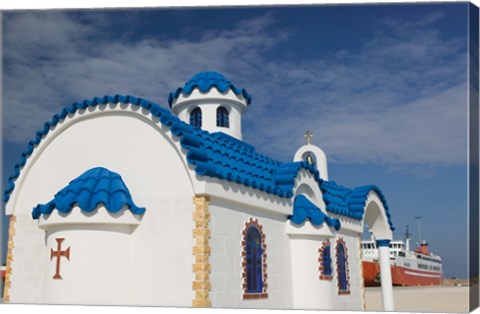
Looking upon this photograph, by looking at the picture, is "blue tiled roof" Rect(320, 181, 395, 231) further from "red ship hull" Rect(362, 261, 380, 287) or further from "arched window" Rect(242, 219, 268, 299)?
"red ship hull" Rect(362, 261, 380, 287)

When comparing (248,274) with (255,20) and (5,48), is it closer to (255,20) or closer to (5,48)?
(255,20)

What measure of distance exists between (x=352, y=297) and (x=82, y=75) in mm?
9048

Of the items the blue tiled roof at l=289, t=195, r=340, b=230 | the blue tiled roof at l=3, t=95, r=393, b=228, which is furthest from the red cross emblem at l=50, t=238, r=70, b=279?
the blue tiled roof at l=289, t=195, r=340, b=230

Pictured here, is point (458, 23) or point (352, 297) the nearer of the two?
point (458, 23)

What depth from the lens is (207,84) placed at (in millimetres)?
15633

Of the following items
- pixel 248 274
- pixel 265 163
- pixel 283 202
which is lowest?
pixel 248 274

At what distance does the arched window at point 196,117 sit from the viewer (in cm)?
1583

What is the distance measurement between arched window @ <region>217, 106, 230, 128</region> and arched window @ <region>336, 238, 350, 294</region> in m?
4.32

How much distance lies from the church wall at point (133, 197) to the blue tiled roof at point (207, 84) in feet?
13.6

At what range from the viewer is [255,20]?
13219 mm

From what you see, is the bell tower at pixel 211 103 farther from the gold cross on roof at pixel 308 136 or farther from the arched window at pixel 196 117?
the gold cross on roof at pixel 308 136

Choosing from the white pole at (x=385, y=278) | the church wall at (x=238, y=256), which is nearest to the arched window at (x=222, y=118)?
the church wall at (x=238, y=256)

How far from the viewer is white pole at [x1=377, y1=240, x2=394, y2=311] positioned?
16312mm

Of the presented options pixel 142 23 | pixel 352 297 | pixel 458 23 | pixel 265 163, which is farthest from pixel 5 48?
pixel 352 297
